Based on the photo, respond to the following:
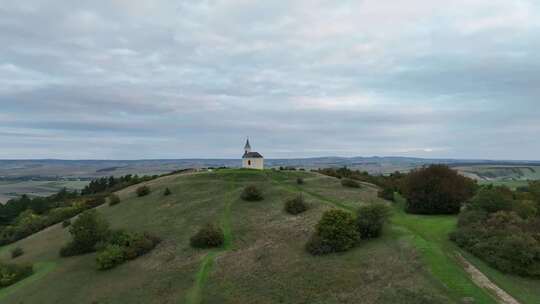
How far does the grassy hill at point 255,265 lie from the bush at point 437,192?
3022 mm

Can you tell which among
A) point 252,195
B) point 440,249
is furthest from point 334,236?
point 252,195

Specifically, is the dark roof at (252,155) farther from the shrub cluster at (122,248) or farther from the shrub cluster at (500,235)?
the shrub cluster at (500,235)

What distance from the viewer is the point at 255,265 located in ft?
109

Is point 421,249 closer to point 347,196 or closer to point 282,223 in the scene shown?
point 282,223

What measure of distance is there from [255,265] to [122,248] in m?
16.2

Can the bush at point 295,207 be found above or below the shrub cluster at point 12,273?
above

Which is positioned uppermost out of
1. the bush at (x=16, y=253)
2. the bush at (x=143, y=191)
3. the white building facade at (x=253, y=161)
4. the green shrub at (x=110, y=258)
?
the white building facade at (x=253, y=161)

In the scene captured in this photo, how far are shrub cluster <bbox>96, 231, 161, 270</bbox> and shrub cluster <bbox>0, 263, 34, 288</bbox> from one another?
8075 mm

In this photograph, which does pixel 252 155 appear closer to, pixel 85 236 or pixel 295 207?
pixel 295 207

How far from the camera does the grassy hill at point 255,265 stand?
2648 centimetres

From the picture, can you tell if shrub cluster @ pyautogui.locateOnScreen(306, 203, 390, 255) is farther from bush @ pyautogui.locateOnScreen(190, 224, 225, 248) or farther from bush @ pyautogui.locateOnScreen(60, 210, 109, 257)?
bush @ pyautogui.locateOnScreen(60, 210, 109, 257)

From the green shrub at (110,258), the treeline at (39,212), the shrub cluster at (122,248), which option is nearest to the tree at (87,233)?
the shrub cluster at (122,248)

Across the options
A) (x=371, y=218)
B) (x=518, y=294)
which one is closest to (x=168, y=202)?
(x=371, y=218)

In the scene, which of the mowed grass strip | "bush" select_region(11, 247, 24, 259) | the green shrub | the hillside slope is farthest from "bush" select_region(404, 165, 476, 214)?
"bush" select_region(11, 247, 24, 259)
